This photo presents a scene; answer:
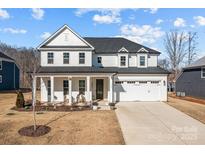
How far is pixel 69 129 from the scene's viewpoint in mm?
12578

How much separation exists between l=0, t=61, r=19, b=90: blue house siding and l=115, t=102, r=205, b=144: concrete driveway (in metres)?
27.5

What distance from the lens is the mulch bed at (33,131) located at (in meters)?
11.5

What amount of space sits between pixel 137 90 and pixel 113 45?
20.7 feet

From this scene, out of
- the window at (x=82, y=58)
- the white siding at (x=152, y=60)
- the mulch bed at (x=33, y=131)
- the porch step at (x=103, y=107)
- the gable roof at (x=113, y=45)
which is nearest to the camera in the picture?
the mulch bed at (x=33, y=131)

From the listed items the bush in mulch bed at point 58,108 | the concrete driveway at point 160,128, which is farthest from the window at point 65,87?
the concrete driveway at point 160,128

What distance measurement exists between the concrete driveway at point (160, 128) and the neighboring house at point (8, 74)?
89.1 ft

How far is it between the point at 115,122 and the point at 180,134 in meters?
4.14

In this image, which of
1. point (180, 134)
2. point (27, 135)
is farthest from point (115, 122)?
point (27, 135)

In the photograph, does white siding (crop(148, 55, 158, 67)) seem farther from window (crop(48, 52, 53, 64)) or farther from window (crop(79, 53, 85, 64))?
window (crop(48, 52, 53, 64))

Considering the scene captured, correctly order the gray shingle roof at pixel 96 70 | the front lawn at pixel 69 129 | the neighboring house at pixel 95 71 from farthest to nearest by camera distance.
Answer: the neighboring house at pixel 95 71 → the gray shingle roof at pixel 96 70 → the front lawn at pixel 69 129

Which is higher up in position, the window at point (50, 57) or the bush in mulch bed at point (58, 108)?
the window at point (50, 57)

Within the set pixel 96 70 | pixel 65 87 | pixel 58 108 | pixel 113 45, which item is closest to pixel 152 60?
pixel 113 45

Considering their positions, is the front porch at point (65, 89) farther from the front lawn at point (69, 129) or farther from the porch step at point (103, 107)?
the front lawn at point (69, 129)
